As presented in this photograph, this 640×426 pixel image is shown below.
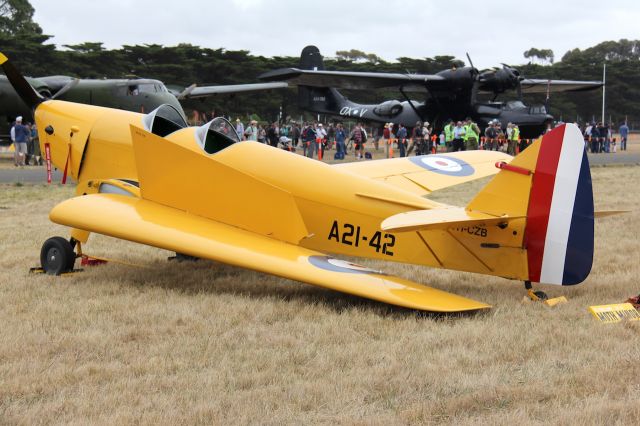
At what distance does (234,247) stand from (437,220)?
6.35ft

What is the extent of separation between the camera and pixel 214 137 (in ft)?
24.0

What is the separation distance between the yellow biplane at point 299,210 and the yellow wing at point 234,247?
0.05ft

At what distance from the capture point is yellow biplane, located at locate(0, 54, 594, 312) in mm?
5672

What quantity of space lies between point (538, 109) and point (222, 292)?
25783 millimetres

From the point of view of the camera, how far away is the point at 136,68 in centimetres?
5375

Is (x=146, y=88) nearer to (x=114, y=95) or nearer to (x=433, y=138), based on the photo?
(x=114, y=95)

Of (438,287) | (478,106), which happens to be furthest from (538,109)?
(438,287)

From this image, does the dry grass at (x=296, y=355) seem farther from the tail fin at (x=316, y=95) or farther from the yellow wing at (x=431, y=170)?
the tail fin at (x=316, y=95)

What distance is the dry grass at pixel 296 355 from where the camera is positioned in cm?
374

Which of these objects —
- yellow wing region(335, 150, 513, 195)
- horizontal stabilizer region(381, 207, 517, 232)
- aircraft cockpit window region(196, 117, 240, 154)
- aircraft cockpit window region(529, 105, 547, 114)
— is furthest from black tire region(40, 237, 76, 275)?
aircraft cockpit window region(529, 105, 547, 114)

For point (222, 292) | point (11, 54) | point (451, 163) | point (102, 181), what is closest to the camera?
point (222, 292)

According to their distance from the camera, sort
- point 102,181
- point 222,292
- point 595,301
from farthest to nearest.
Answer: point 102,181
point 222,292
point 595,301

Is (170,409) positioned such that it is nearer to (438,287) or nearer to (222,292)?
(222,292)

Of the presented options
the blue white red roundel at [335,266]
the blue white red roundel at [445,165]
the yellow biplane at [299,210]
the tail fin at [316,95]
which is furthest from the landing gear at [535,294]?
the tail fin at [316,95]
